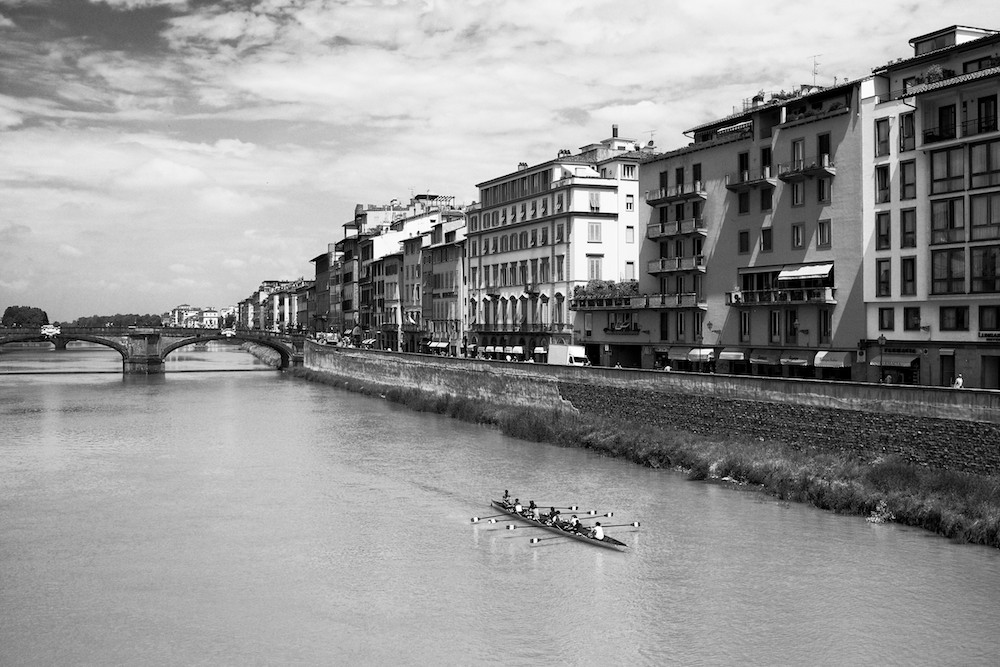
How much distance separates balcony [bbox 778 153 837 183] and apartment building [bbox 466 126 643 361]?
1611cm

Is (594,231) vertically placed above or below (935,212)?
above

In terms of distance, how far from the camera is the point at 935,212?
3594cm

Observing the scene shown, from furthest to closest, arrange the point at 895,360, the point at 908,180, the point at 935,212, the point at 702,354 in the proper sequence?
the point at 702,354, the point at 895,360, the point at 908,180, the point at 935,212

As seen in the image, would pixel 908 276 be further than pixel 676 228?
No

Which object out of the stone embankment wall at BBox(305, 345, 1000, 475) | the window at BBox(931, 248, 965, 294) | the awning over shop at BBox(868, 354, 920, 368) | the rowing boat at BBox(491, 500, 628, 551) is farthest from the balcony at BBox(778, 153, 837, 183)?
the rowing boat at BBox(491, 500, 628, 551)

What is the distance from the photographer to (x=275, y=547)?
26.6m

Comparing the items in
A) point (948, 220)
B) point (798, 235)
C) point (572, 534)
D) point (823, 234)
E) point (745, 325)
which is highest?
point (798, 235)

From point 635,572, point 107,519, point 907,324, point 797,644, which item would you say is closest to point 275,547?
point 107,519

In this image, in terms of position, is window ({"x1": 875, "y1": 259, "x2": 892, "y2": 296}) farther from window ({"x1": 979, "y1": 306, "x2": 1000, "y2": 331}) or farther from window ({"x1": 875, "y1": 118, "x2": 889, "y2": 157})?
window ({"x1": 875, "y1": 118, "x2": 889, "y2": 157})

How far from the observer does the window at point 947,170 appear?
35.0 metres

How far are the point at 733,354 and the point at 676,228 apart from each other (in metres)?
8.20

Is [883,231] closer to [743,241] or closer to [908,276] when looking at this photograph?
[908,276]

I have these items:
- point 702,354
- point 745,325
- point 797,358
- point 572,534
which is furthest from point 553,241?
point 572,534

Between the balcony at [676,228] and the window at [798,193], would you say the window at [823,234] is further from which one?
the balcony at [676,228]
